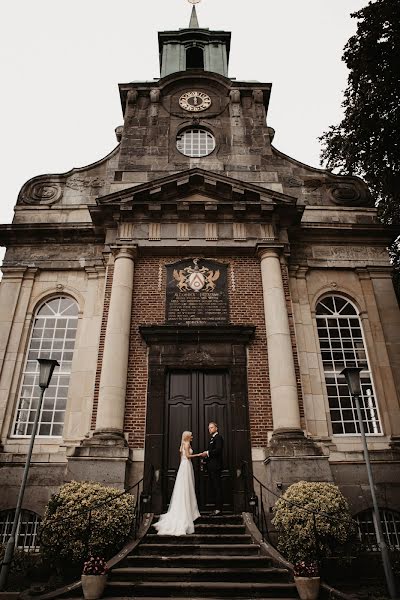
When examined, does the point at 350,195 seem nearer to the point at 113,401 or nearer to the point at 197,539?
the point at 113,401

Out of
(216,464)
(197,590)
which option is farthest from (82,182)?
(197,590)

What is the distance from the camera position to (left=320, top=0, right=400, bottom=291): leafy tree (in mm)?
11117

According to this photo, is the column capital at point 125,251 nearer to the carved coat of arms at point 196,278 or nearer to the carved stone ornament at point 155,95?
the carved coat of arms at point 196,278

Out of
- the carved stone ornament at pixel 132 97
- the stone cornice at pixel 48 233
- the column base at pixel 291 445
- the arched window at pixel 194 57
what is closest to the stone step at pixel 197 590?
the column base at pixel 291 445

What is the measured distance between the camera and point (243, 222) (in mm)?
12812

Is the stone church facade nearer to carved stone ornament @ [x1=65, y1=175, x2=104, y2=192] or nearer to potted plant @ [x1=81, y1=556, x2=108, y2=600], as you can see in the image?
carved stone ornament @ [x1=65, y1=175, x2=104, y2=192]

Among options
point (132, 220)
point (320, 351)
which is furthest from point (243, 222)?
point (320, 351)

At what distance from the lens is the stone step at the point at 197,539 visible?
26.5 feet

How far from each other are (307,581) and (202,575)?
1561 millimetres

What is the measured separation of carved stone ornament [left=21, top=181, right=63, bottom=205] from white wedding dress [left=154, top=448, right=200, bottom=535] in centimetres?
893

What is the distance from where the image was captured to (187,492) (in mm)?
8789

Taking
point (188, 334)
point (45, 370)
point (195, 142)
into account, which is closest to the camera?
point (45, 370)

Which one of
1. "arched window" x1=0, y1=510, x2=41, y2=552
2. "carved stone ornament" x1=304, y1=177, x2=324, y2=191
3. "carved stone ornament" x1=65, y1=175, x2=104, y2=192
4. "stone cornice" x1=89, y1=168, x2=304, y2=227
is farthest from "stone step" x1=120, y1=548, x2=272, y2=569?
"carved stone ornament" x1=304, y1=177, x2=324, y2=191

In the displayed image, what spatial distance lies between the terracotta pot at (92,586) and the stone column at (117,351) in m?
3.51
